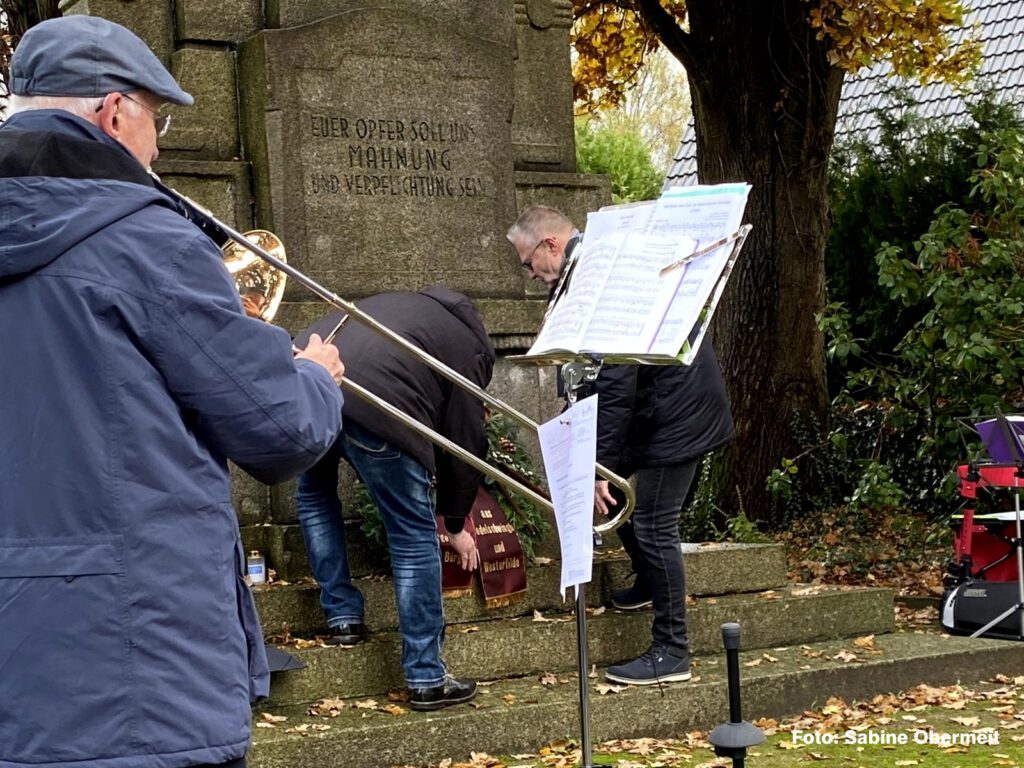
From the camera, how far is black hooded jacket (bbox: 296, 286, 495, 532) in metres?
6.07

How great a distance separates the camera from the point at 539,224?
6695 mm

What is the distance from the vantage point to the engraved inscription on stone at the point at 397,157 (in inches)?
306

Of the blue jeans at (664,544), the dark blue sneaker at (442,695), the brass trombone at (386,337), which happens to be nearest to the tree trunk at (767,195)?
the blue jeans at (664,544)

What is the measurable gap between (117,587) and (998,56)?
1698 centimetres

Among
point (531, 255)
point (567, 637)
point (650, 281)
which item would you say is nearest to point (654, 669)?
point (567, 637)

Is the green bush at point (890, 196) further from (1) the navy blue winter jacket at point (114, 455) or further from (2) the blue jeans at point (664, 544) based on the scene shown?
(1) the navy blue winter jacket at point (114, 455)

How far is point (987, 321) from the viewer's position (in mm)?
10398

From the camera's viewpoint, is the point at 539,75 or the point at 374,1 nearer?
the point at 374,1

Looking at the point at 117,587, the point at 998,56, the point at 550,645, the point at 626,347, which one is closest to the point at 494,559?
the point at 550,645

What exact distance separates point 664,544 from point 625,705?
73cm

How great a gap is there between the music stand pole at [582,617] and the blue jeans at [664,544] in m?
2.20

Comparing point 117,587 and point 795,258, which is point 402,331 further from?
point 795,258

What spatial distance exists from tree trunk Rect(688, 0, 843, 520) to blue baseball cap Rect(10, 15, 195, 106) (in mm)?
9861

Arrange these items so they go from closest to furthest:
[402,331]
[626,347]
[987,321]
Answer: [626,347] < [402,331] < [987,321]
